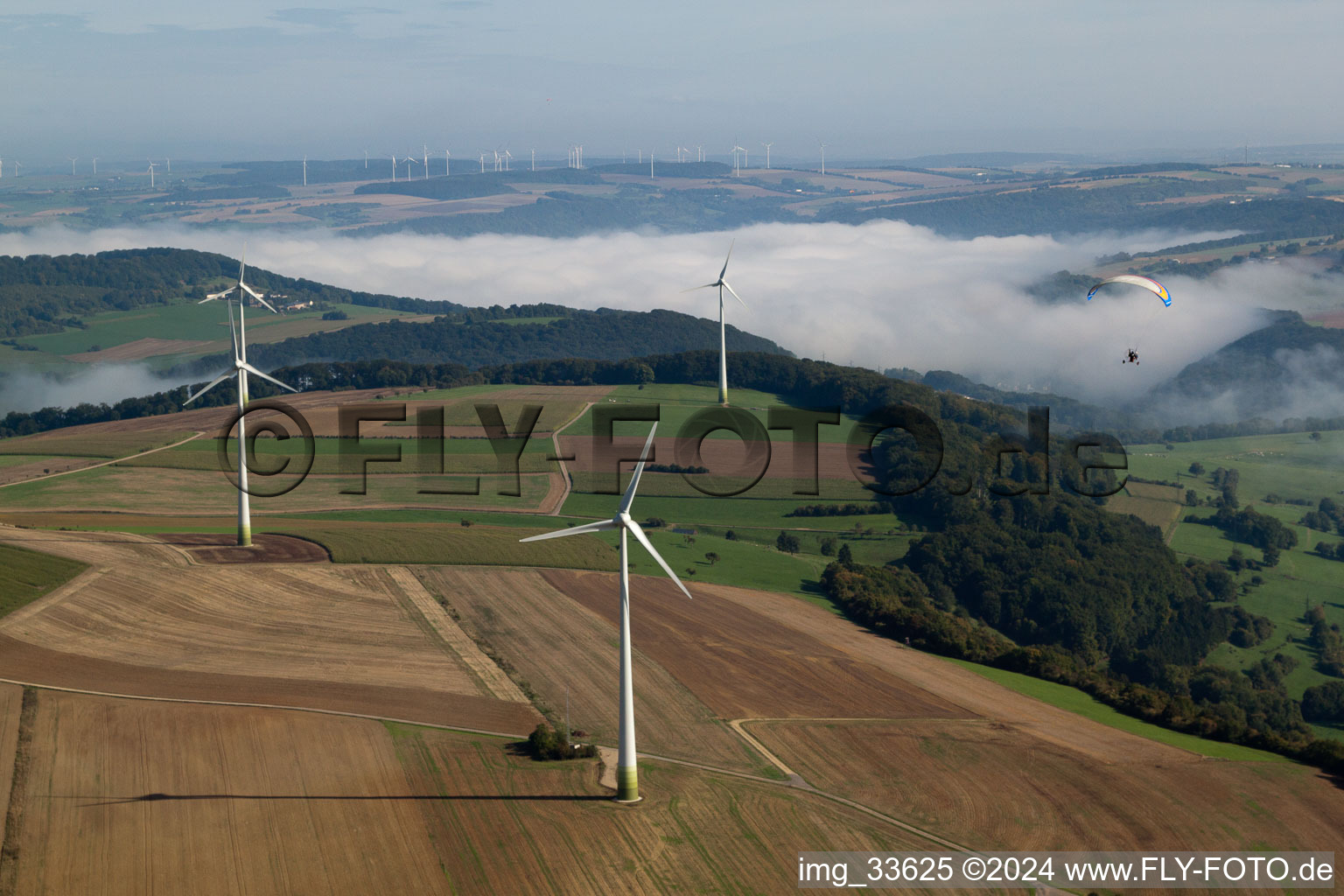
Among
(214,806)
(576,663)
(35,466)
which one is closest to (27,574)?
(576,663)

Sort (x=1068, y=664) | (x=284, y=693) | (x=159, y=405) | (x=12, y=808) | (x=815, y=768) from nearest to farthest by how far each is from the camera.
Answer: (x=12, y=808)
(x=815, y=768)
(x=284, y=693)
(x=1068, y=664)
(x=159, y=405)

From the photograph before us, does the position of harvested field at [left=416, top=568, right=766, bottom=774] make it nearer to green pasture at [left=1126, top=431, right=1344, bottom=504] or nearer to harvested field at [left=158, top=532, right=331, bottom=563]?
harvested field at [left=158, top=532, right=331, bottom=563]

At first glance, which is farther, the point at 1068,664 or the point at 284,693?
the point at 1068,664

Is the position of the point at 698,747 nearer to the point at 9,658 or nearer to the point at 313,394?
the point at 9,658

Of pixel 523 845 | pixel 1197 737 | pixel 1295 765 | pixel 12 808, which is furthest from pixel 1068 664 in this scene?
Answer: pixel 12 808

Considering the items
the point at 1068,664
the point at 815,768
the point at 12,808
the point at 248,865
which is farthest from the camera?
the point at 1068,664

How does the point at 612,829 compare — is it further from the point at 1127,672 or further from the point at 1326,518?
the point at 1326,518
